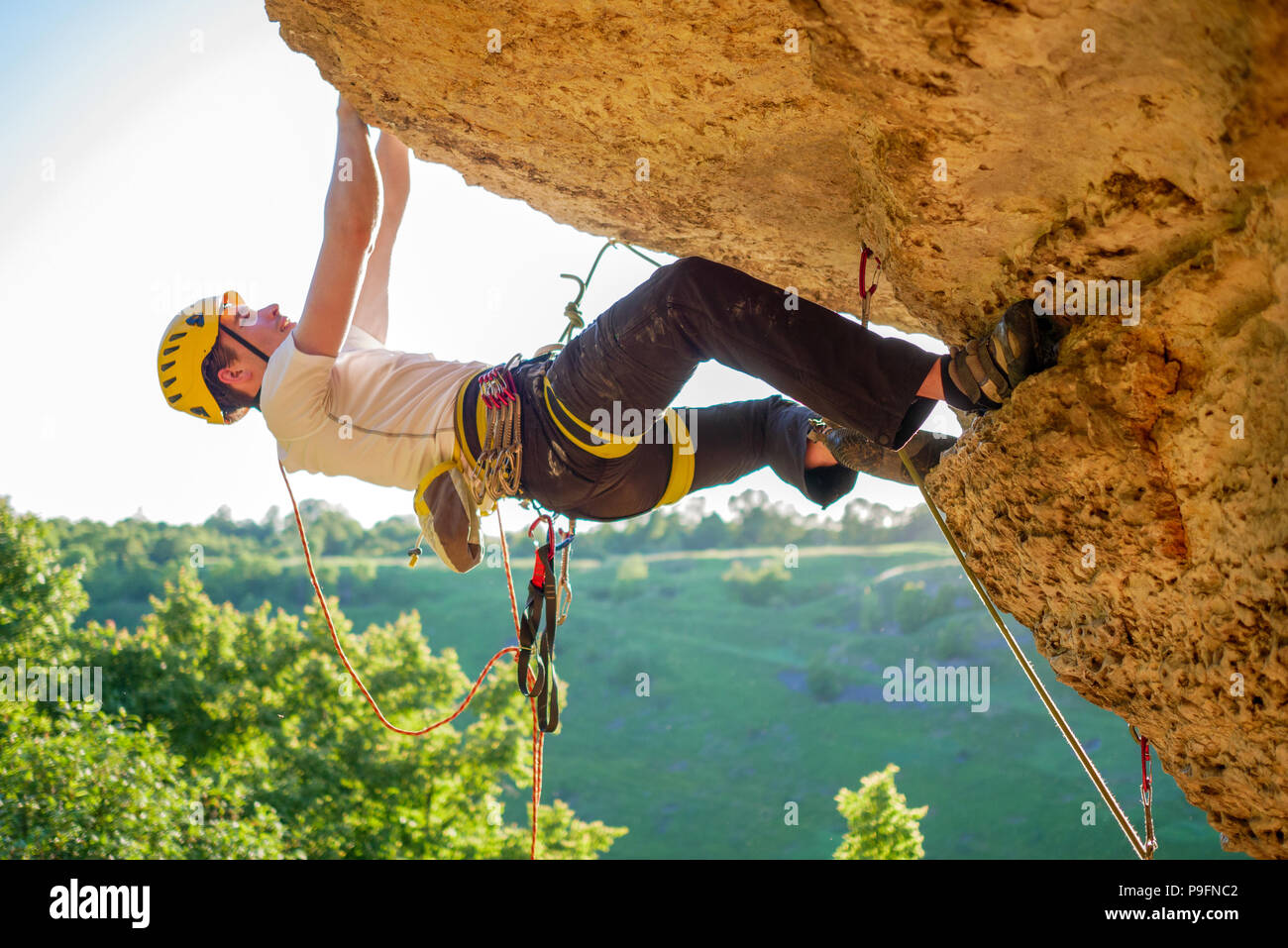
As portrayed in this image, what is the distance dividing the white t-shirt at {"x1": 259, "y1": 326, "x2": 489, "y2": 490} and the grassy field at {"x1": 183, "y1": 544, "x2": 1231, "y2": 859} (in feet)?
108

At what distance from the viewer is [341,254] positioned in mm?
2768

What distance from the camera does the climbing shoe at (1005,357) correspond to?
2215 mm

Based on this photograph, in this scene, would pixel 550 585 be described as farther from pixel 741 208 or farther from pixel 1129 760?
pixel 1129 760

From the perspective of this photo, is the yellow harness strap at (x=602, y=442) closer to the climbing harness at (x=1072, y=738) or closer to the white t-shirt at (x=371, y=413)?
the white t-shirt at (x=371, y=413)

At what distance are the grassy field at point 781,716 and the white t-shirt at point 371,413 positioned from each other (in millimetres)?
32819

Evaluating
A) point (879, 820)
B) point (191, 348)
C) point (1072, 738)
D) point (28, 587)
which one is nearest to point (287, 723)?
point (28, 587)

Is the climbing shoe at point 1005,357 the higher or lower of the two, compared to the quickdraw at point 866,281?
lower

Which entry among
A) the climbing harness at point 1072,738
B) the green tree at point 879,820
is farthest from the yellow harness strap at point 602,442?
the green tree at point 879,820

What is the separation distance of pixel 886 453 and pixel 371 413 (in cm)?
169

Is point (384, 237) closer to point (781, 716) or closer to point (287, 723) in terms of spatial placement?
point (287, 723)

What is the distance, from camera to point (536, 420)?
296 cm
